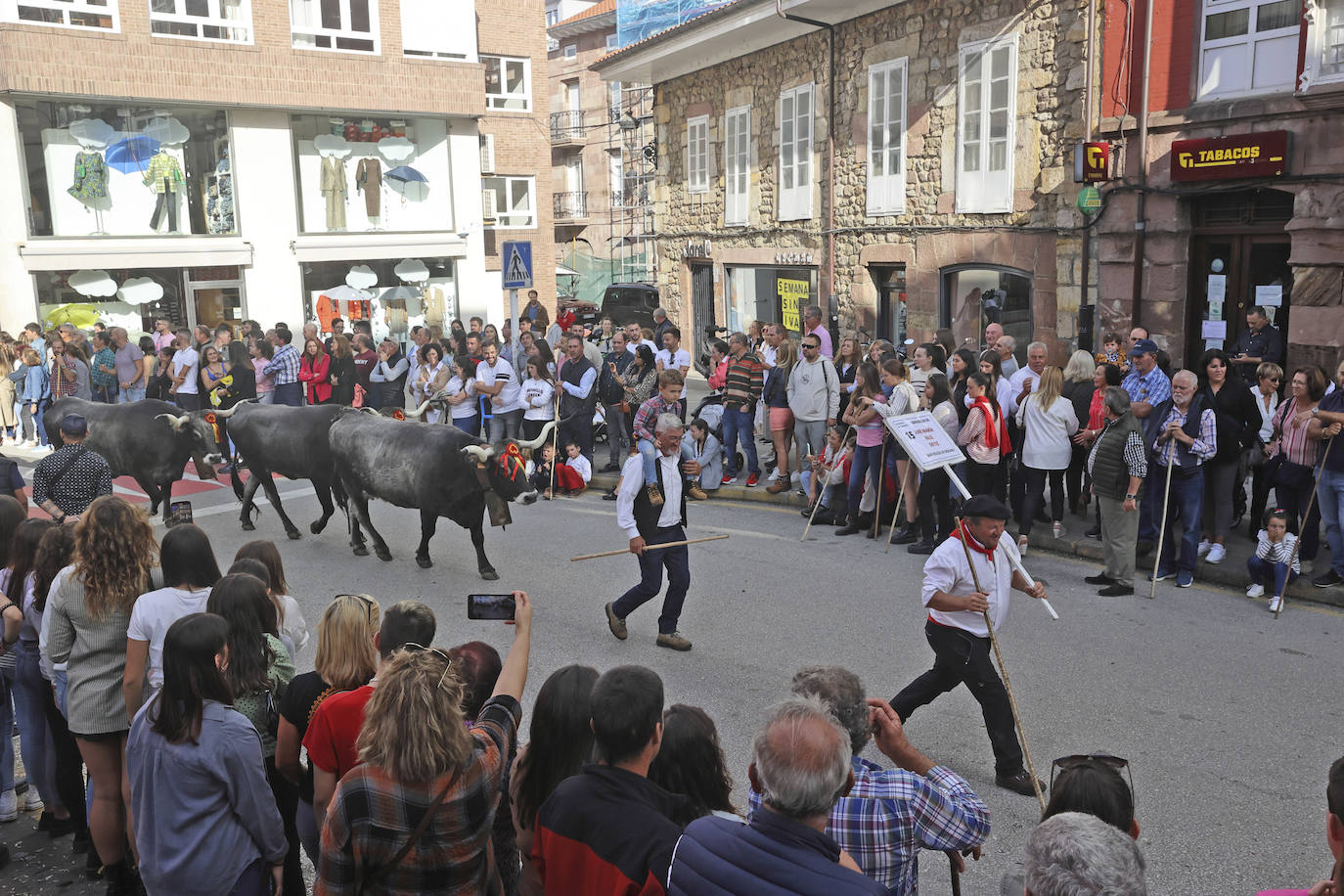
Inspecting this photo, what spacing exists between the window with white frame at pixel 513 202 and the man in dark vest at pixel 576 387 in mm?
21661

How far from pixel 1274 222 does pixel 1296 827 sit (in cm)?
964

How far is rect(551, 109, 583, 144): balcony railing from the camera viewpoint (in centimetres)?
4588

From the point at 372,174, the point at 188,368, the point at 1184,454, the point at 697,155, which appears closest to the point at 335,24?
the point at 372,174

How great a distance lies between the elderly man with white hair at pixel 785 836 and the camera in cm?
261

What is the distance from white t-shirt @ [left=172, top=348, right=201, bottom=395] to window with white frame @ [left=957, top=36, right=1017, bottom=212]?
1157 centimetres

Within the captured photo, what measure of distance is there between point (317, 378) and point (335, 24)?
1247 cm

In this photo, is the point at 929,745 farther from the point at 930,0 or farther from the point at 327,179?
the point at 327,179

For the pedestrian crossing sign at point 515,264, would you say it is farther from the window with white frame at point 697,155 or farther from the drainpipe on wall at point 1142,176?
the window with white frame at point 697,155

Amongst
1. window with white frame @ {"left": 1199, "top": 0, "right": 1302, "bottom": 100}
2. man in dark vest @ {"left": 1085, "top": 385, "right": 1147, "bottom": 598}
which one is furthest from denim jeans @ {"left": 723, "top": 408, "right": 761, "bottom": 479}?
window with white frame @ {"left": 1199, "top": 0, "right": 1302, "bottom": 100}

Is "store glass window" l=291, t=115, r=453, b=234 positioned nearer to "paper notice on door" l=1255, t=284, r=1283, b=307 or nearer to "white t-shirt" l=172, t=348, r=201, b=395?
"white t-shirt" l=172, t=348, r=201, b=395

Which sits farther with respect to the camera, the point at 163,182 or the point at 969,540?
the point at 163,182

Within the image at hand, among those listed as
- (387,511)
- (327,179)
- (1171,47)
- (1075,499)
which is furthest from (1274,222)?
(327,179)

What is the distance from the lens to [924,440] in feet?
31.1

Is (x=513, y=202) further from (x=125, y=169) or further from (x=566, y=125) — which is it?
(x=566, y=125)
